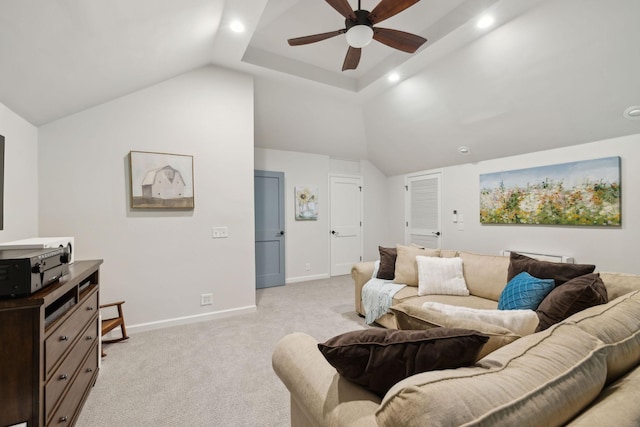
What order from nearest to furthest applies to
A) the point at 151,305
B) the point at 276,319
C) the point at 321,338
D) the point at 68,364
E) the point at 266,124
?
1. the point at 68,364
2. the point at 321,338
3. the point at 151,305
4. the point at 276,319
5. the point at 266,124

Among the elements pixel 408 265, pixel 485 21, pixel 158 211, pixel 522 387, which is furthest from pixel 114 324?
pixel 485 21

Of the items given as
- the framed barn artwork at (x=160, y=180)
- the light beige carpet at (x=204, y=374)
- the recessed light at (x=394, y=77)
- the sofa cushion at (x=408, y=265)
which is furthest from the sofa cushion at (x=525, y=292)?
the framed barn artwork at (x=160, y=180)

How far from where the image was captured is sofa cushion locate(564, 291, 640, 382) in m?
0.88

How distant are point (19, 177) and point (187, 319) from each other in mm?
2010

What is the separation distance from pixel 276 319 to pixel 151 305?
1.38 m

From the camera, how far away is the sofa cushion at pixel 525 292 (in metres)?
1.87

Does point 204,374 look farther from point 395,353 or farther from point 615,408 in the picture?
point 615,408

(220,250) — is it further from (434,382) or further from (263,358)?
(434,382)

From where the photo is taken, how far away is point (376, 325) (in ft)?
9.96

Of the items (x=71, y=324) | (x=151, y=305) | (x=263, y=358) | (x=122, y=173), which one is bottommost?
(x=263, y=358)

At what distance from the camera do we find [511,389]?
639 mm

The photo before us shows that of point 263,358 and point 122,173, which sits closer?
point 263,358

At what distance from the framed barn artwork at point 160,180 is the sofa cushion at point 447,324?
2.76 metres

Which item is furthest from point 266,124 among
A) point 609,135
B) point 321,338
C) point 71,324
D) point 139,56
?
point 609,135
